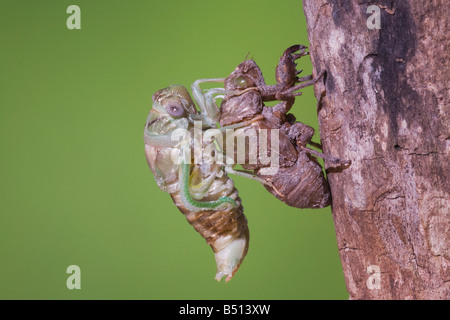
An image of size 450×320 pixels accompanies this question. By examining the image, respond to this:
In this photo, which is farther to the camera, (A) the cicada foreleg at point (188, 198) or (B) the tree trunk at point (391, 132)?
(A) the cicada foreleg at point (188, 198)

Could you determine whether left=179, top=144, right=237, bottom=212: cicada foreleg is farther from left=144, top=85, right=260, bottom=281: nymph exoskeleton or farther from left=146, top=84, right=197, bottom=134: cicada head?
left=146, top=84, right=197, bottom=134: cicada head

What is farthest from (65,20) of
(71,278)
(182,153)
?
(71,278)

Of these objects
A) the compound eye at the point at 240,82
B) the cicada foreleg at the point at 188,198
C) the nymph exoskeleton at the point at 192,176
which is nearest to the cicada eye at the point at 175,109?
the nymph exoskeleton at the point at 192,176

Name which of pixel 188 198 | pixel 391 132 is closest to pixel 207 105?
pixel 188 198

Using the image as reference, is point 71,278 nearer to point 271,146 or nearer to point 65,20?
point 65,20

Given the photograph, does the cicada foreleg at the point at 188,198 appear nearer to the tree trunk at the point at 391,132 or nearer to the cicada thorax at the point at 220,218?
the cicada thorax at the point at 220,218
